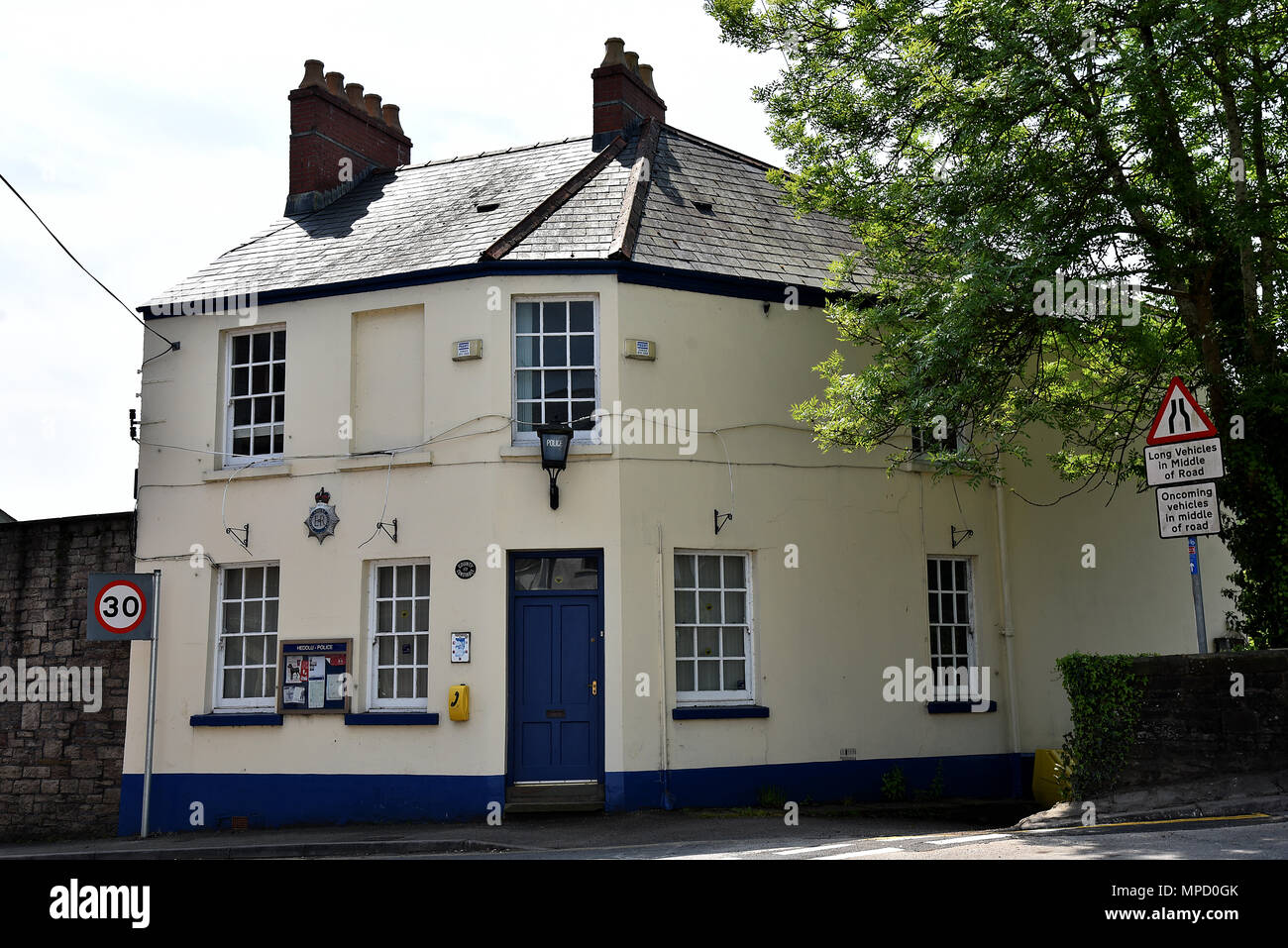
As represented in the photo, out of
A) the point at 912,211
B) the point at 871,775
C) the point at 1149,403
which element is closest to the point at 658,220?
the point at 912,211

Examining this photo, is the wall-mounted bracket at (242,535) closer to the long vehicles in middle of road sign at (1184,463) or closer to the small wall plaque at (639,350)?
the small wall plaque at (639,350)

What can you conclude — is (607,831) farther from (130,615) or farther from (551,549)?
(130,615)

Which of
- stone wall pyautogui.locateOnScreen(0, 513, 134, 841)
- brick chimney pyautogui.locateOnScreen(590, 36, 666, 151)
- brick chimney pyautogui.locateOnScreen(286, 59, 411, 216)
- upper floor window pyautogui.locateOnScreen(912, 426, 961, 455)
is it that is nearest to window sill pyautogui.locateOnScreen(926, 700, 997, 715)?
upper floor window pyautogui.locateOnScreen(912, 426, 961, 455)

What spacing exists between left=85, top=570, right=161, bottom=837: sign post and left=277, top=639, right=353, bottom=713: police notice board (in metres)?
1.65

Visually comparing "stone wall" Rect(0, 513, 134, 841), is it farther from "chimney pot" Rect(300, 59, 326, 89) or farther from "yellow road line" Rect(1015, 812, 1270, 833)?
"yellow road line" Rect(1015, 812, 1270, 833)

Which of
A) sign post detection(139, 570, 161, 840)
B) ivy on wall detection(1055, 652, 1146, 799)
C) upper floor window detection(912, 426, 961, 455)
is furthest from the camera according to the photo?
upper floor window detection(912, 426, 961, 455)

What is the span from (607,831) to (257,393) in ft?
22.7

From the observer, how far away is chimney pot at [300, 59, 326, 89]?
695 inches

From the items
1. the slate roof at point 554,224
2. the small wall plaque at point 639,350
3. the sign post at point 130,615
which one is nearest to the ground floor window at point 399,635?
the sign post at point 130,615

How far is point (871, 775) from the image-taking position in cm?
1376

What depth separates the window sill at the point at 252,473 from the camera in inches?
551

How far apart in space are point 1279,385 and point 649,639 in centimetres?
646

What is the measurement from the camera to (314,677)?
13.5 metres

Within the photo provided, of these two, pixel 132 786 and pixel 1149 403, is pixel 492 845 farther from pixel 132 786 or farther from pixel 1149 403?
pixel 1149 403
